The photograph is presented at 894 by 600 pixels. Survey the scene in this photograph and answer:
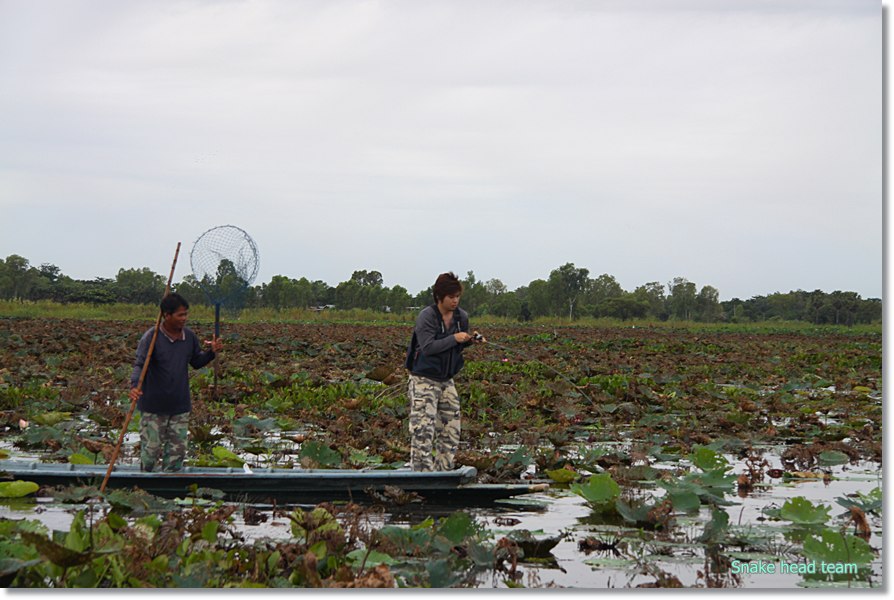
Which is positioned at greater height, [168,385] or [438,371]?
[438,371]

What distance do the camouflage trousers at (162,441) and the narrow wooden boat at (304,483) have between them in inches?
6.8

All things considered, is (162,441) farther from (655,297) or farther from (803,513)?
(655,297)

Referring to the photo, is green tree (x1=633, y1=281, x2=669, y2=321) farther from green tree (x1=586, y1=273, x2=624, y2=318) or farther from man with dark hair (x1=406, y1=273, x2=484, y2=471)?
man with dark hair (x1=406, y1=273, x2=484, y2=471)

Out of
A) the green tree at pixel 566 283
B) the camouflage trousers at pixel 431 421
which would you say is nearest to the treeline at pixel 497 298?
the green tree at pixel 566 283

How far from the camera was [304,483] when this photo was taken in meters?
6.80

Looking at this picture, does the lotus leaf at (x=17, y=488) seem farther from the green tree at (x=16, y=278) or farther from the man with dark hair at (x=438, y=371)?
the green tree at (x=16, y=278)

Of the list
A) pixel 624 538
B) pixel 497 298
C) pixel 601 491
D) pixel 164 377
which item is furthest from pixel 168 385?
pixel 497 298

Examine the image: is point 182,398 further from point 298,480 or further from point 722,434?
point 722,434

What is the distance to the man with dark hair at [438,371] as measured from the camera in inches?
273

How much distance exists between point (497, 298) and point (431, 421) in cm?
7980

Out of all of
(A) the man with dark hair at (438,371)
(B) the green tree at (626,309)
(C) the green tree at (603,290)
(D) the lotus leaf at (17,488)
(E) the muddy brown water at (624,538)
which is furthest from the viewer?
(C) the green tree at (603,290)

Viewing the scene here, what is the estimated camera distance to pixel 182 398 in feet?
22.8

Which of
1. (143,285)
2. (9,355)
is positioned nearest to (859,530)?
(9,355)

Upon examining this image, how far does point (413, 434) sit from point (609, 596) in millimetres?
3085
